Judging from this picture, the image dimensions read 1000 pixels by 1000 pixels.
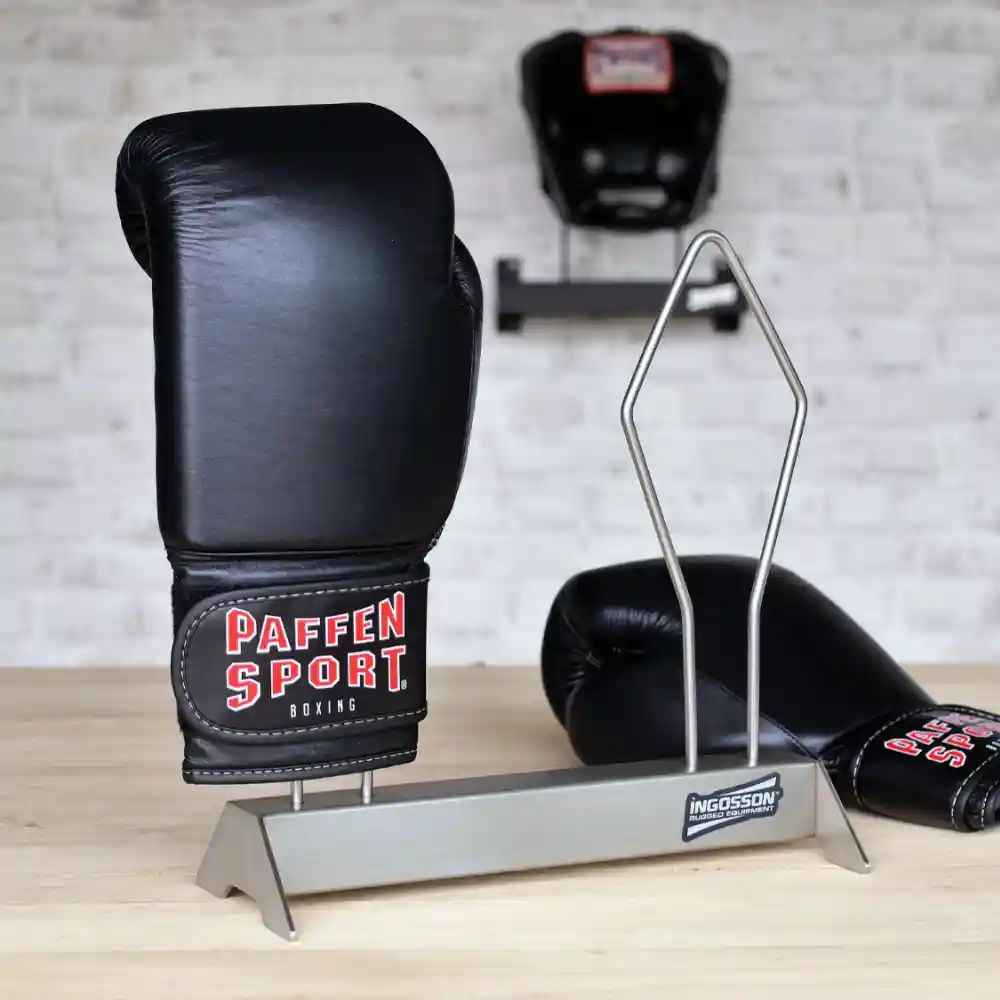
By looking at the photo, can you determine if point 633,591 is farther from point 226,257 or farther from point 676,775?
point 226,257

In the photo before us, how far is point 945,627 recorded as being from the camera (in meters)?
3.10

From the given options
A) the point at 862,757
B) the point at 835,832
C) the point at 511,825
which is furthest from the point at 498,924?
the point at 862,757

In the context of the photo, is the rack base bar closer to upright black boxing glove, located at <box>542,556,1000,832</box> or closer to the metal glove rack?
the metal glove rack

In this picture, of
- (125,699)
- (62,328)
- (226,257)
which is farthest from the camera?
(62,328)

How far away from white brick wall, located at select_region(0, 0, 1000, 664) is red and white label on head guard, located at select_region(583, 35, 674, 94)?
427 mm

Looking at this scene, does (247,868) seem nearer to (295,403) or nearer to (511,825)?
(511,825)

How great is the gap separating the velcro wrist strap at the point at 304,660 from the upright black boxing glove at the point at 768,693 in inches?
17.5

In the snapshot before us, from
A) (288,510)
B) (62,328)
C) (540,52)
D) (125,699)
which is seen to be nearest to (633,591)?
(288,510)

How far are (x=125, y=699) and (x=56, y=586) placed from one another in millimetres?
873

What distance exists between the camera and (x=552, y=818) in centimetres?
127

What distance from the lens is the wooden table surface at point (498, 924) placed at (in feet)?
3.44

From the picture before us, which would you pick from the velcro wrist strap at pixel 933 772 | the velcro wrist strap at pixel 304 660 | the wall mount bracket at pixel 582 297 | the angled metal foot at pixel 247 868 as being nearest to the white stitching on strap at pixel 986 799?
the velcro wrist strap at pixel 933 772

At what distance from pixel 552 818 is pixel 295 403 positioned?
441mm

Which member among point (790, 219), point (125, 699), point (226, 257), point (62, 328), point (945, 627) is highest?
point (226, 257)
